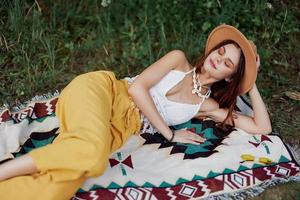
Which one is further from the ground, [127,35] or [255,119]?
[127,35]

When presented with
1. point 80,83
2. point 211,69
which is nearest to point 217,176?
point 211,69

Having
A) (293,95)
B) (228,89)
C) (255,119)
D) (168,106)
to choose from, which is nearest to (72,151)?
(168,106)

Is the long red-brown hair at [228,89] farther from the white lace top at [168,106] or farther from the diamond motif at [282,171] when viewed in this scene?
the diamond motif at [282,171]

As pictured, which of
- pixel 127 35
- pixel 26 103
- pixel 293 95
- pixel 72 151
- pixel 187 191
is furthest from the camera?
pixel 127 35

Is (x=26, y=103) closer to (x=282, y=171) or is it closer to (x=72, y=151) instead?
(x=72, y=151)

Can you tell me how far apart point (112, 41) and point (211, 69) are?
1.25 metres

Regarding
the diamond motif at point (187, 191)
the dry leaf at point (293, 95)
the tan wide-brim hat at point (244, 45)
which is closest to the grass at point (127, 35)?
the dry leaf at point (293, 95)

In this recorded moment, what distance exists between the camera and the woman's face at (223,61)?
10.3 ft

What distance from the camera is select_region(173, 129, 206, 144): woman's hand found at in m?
3.21

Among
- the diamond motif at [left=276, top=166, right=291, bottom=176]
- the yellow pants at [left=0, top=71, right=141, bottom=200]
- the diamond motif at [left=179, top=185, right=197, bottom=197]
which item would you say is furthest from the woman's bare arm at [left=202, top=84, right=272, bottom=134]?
the yellow pants at [left=0, top=71, right=141, bottom=200]

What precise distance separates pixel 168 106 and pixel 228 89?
41cm

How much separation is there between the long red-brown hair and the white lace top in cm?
16

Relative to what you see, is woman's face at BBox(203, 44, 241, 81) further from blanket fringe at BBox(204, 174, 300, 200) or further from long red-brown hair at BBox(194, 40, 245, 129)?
blanket fringe at BBox(204, 174, 300, 200)

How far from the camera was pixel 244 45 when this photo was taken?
10.2ft
